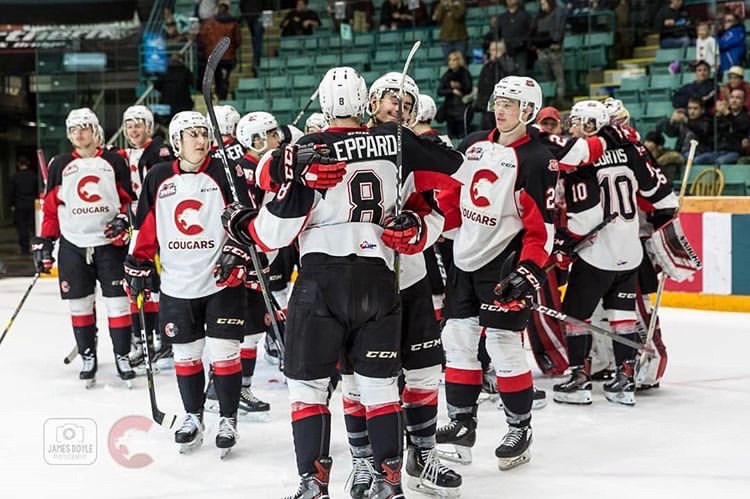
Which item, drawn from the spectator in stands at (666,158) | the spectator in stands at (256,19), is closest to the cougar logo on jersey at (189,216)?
the spectator in stands at (666,158)

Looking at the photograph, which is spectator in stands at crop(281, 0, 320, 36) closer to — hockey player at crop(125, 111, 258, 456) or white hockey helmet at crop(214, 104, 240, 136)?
white hockey helmet at crop(214, 104, 240, 136)

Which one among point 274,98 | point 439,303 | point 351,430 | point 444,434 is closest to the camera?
point 351,430

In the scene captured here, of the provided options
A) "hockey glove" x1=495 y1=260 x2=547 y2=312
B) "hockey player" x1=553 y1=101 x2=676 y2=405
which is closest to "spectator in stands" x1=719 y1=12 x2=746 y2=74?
"hockey player" x1=553 y1=101 x2=676 y2=405

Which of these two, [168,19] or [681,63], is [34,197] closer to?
[168,19]

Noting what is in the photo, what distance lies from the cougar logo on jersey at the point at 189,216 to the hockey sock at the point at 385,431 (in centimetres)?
124

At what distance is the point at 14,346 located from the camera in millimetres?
6895

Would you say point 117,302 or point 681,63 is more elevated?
point 681,63

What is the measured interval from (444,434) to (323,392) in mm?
811

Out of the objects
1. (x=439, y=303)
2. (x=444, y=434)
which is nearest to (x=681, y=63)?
(x=439, y=303)

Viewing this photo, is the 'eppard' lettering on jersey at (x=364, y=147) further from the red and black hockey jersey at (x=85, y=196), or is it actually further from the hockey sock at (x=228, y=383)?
the red and black hockey jersey at (x=85, y=196)

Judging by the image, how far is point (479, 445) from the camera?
419 centimetres

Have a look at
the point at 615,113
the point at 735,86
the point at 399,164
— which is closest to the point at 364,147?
the point at 399,164

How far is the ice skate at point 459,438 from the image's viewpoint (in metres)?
3.88

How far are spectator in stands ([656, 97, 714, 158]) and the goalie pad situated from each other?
9.26 feet
